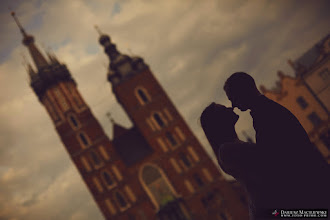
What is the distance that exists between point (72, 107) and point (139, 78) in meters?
9.38

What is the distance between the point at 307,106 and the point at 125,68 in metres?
23.0

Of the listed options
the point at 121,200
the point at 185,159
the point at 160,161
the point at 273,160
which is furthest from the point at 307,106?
the point at 273,160

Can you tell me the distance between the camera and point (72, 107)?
1331 inches

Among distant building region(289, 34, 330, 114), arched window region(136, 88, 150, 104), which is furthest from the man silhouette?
distant building region(289, 34, 330, 114)

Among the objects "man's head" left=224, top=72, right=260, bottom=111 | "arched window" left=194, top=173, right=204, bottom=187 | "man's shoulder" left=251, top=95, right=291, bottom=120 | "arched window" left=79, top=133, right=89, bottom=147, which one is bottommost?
"arched window" left=194, top=173, right=204, bottom=187

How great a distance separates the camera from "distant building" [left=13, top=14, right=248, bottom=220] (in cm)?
2908

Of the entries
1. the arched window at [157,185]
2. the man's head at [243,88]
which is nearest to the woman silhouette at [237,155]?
the man's head at [243,88]

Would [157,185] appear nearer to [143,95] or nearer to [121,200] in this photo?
[121,200]

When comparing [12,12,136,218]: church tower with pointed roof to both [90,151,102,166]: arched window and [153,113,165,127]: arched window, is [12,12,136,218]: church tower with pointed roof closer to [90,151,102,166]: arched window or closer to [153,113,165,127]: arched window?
[90,151,102,166]: arched window

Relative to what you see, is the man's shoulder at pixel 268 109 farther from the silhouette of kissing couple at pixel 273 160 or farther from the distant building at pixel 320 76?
the distant building at pixel 320 76

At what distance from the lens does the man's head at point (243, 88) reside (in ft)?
8.82

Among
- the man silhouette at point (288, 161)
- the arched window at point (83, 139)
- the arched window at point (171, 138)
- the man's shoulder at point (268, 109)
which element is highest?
the arched window at point (83, 139)

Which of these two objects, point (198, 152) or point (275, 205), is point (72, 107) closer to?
point (198, 152)

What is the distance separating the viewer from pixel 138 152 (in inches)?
1273
